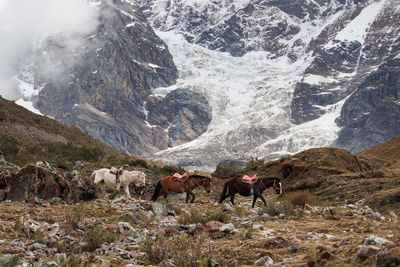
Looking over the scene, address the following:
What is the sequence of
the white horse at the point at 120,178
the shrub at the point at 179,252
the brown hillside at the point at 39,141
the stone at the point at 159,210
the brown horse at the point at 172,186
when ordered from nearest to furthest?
the shrub at the point at 179,252 < the stone at the point at 159,210 < the brown horse at the point at 172,186 < the white horse at the point at 120,178 < the brown hillside at the point at 39,141

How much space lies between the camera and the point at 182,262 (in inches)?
208

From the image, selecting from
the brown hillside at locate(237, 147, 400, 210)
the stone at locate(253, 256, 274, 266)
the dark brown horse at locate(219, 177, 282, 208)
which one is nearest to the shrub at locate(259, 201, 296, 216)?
the brown hillside at locate(237, 147, 400, 210)

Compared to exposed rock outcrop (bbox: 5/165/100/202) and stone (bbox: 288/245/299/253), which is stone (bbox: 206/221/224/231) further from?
exposed rock outcrop (bbox: 5/165/100/202)

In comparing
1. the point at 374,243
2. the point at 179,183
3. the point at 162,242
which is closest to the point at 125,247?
the point at 162,242

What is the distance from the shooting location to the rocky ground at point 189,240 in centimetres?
542

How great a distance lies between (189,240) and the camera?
6246mm

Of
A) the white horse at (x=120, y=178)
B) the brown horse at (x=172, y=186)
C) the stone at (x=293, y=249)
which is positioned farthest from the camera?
the white horse at (x=120, y=178)

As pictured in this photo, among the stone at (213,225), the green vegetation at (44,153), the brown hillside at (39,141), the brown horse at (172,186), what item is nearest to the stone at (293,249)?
the stone at (213,225)

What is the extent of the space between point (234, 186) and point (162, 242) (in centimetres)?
1030

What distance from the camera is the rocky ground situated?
5422 millimetres

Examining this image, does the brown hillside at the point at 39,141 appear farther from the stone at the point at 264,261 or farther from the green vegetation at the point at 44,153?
the stone at the point at 264,261

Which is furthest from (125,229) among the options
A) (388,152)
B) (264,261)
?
(388,152)

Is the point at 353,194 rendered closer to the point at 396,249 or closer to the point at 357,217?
the point at 357,217

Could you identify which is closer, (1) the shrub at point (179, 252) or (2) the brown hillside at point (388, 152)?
(1) the shrub at point (179, 252)
